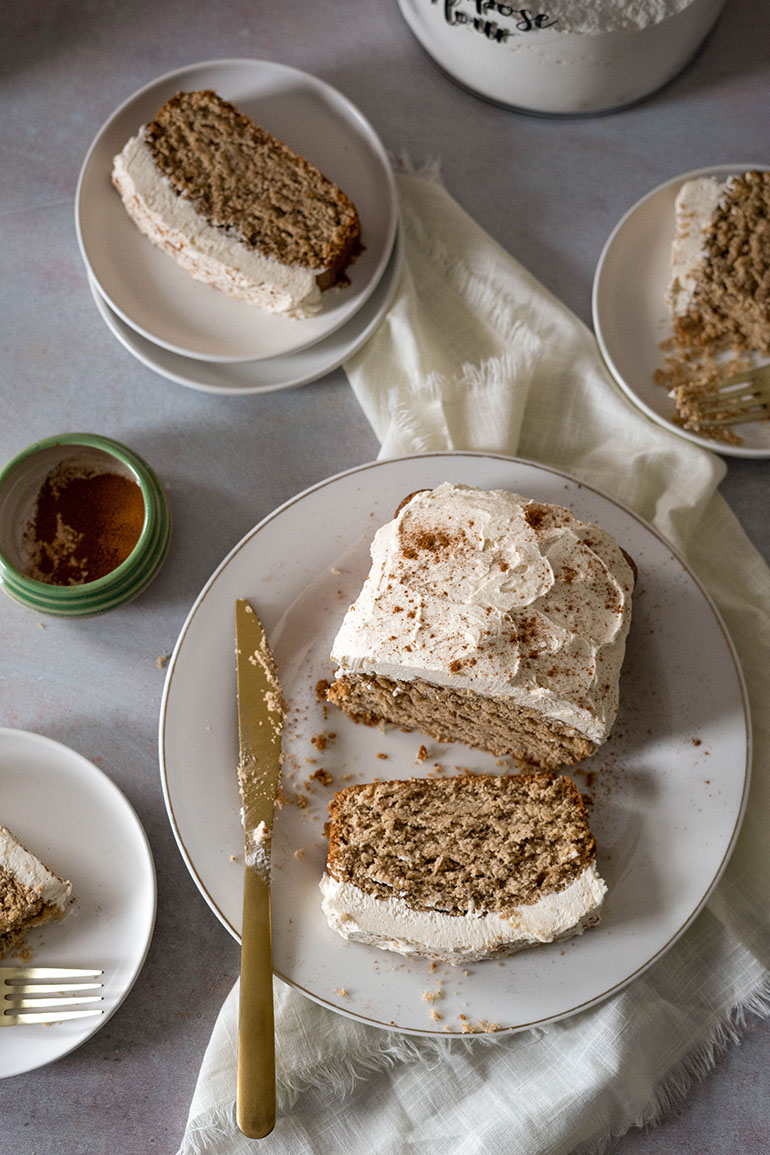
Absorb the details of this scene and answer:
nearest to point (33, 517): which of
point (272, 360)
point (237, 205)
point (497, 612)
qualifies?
point (272, 360)

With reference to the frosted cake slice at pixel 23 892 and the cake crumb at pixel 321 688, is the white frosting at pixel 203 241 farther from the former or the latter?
the frosted cake slice at pixel 23 892

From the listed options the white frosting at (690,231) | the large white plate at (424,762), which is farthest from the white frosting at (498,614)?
the white frosting at (690,231)

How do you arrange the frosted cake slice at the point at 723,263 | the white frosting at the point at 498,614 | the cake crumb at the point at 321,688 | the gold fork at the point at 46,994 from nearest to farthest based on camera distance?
the white frosting at the point at 498,614 → the gold fork at the point at 46,994 → the cake crumb at the point at 321,688 → the frosted cake slice at the point at 723,263

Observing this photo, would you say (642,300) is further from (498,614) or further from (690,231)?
(498,614)

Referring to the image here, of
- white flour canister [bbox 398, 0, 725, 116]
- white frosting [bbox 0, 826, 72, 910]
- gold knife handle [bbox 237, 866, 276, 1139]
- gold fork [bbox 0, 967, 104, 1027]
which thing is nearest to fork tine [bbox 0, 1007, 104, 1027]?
gold fork [bbox 0, 967, 104, 1027]

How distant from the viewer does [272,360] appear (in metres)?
2.86

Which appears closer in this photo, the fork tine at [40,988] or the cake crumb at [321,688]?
the fork tine at [40,988]

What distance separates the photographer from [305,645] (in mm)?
2719

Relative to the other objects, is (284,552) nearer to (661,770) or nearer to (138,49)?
(661,770)

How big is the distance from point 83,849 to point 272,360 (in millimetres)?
1419

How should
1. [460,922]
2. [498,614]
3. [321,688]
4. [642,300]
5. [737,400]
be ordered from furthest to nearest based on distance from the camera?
[642,300], [737,400], [321,688], [460,922], [498,614]

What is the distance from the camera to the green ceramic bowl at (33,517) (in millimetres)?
2625

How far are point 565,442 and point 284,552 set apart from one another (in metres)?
0.85

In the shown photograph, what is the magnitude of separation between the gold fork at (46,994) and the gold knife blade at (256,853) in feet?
1.35
